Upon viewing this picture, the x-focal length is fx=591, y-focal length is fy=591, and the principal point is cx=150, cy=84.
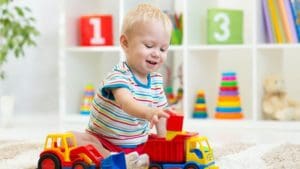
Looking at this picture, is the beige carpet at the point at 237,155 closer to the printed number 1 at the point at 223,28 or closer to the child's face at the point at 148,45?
the child's face at the point at 148,45

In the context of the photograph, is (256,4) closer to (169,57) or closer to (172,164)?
(169,57)

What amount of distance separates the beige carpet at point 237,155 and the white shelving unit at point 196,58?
69 cm

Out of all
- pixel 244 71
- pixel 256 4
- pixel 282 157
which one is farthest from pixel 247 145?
pixel 244 71

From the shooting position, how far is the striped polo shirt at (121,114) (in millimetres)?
1430

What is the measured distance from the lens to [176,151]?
130cm

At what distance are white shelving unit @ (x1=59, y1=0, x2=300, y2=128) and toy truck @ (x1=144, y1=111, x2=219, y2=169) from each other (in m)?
1.21

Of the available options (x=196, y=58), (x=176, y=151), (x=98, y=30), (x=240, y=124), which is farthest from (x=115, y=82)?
(x=98, y=30)

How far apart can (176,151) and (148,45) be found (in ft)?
0.86

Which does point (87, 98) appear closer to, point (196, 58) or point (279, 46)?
point (196, 58)

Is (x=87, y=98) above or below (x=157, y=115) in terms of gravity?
below

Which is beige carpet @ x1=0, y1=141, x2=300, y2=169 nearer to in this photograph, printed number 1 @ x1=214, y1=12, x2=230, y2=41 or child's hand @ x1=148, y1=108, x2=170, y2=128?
child's hand @ x1=148, y1=108, x2=170, y2=128

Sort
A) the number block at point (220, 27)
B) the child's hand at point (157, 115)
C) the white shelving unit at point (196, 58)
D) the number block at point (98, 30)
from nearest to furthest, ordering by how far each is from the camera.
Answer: the child's hand at point (157, 115), the white shelving unit at point (196, 58), the number block at point (220, 27), the number block at point (98, 30)

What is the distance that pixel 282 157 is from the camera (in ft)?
5.21

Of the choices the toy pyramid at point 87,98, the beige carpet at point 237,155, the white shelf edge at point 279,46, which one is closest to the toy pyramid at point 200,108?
the white shelf edge at point 279,46
